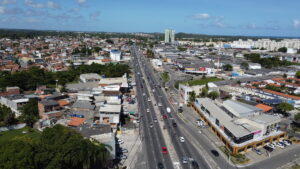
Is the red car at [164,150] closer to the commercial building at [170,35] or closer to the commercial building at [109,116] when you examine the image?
the commercial building at [109,116]

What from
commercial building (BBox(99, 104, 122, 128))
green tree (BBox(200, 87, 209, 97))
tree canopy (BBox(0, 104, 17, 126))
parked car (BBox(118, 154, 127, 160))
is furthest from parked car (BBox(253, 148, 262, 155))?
tree canopy (BBox(0, 104, 17, 126))

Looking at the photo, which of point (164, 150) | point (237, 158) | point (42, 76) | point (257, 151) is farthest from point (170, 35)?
point (237, 158)

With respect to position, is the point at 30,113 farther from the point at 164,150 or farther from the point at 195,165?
the point at 195,165

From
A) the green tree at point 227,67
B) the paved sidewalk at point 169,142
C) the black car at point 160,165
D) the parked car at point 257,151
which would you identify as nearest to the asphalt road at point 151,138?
the black car at point 160,165

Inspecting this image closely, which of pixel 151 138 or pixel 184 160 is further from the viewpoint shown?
pixel 151 138

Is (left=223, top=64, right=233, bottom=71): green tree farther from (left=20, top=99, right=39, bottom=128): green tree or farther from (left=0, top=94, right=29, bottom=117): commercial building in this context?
(left=0, top=94, right=29, bottom=117): commercial building

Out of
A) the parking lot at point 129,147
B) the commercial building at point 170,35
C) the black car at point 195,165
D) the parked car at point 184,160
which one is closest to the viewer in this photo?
the black car at point 195,165
